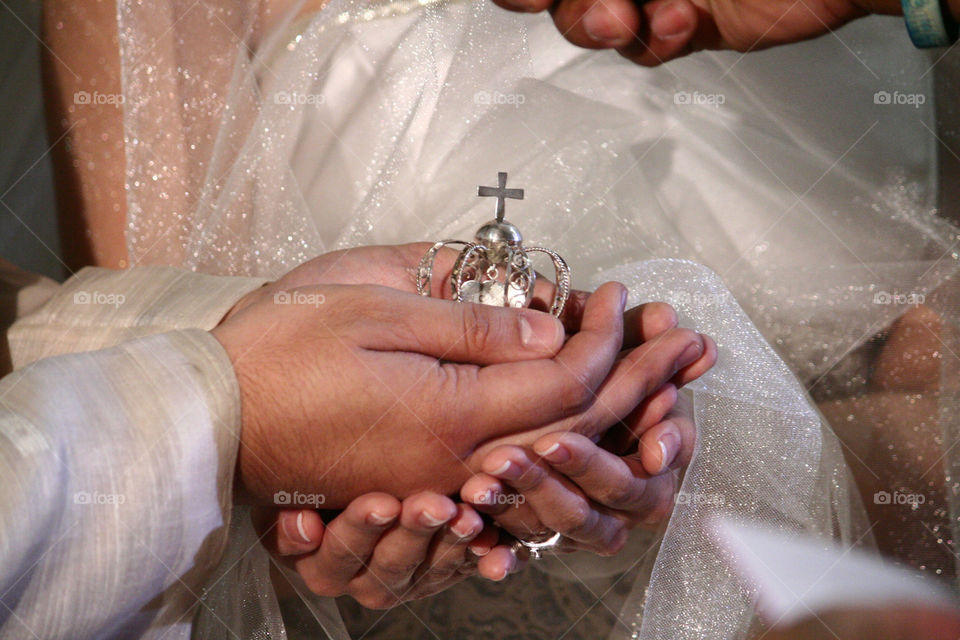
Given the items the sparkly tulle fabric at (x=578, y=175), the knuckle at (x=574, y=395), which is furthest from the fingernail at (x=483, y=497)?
the sparkly tulle fabric at (x=578, y=175)

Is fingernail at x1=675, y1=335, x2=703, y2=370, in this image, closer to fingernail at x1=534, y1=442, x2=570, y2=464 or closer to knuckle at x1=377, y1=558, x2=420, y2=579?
fingernail at x1=534, y1=442, x2=570, y2=464

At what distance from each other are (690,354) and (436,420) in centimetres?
26

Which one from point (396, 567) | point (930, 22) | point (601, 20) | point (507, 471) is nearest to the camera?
point (507, 471)

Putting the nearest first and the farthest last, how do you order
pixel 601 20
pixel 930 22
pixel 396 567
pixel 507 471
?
1. pixel 507 471
2. pixel 396 567
3. pixel 930 22
4. pixel 601 20

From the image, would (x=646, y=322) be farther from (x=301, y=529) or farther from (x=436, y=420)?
(x=301, y=529)

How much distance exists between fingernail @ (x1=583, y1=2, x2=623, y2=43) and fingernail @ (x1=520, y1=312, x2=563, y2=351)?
53cm

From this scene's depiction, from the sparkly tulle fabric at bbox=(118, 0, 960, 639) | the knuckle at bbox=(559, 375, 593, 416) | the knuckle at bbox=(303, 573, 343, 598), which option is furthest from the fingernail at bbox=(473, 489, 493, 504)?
the sparkly tulle fabric at bbox=(118, 0, 960, 639)

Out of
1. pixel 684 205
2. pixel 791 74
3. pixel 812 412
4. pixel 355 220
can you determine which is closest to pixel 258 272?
pixel 355 220

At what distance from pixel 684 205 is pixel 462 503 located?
60 cm

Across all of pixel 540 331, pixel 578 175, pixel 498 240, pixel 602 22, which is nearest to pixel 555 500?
pixel 540 331

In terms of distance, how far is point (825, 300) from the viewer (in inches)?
44.6

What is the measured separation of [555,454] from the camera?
73 cm

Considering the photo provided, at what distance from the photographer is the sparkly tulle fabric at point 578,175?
1085 millimetres

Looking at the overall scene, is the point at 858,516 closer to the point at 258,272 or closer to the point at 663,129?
the point at 663,129
